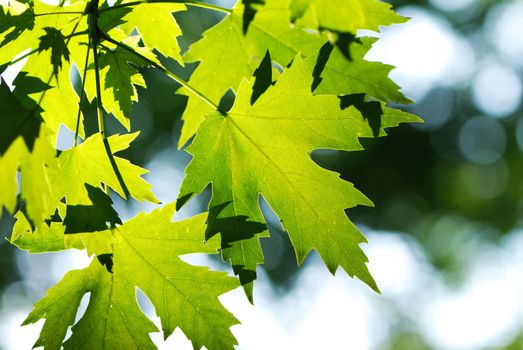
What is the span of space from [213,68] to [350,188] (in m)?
0.58

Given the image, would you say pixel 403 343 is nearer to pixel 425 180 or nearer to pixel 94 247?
pixel 425 180

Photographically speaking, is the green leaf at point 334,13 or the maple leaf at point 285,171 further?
the maple leaf at point 285,171

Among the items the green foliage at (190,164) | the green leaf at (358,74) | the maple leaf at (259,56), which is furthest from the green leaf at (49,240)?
the green leaf at (358,74)

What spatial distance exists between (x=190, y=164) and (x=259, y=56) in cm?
40

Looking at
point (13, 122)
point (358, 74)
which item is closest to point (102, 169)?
point (13, 122)

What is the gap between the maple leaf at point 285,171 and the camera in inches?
59.2

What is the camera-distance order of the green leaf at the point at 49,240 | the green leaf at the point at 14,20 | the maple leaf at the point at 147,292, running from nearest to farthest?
the green leaf at the point at 14,20 < the green leaf at the point at 49,240 < the maple leaf at the point at 147,292

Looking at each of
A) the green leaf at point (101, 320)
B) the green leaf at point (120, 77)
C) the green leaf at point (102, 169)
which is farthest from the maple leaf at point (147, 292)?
the green leaf at point (120, 77)

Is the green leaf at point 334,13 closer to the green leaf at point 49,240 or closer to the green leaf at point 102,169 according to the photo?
A: the green leaf at point 102,169

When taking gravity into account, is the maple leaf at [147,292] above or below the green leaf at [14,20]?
below

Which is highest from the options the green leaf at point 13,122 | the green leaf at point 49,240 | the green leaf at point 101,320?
the green leaf at point 13,122

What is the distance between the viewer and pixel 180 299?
1.67 metres

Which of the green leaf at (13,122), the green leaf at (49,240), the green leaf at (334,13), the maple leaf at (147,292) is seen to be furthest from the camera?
the maple leaf at (147,292)

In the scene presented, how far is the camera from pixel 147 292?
5.57ft
